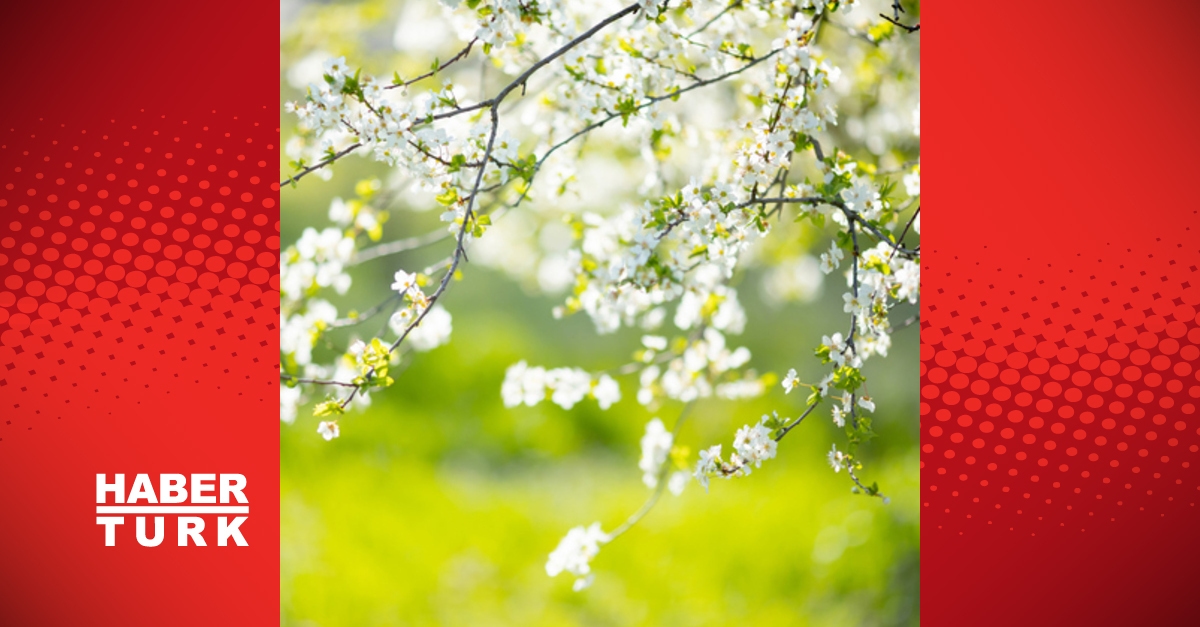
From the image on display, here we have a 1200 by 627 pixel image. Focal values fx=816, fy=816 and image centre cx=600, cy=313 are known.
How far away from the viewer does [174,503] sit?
2418mm

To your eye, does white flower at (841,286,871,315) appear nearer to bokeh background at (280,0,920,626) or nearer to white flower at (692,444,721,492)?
white flower at (692,444,721,492)

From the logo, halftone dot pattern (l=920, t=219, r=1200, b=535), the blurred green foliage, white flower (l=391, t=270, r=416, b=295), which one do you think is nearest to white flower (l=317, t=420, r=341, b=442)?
white flower (l=391, t=270, r=416, b=295)

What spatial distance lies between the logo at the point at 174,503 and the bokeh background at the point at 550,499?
652 millimetres

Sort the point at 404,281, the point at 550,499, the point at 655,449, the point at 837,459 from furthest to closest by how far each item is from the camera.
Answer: the point at 550,499
the point at 655,449
the point at 837,459
the point at 404,281

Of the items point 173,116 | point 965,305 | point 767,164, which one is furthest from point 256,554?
point 965,305

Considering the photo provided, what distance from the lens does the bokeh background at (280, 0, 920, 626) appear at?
398 cm

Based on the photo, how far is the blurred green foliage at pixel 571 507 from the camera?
13.3 feet

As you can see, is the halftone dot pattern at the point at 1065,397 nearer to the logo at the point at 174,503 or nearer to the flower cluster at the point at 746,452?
the flower cluster at the point at 746,452

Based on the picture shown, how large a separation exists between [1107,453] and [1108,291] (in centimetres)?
46

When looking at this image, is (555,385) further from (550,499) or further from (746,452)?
(550,499)

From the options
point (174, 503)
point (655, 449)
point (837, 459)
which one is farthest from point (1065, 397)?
point (174, 503)

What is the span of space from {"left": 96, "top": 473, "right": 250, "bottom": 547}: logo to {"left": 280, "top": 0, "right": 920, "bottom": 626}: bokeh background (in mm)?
652

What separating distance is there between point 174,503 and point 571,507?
Result: 3.50 meters

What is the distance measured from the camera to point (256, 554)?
247 cm
